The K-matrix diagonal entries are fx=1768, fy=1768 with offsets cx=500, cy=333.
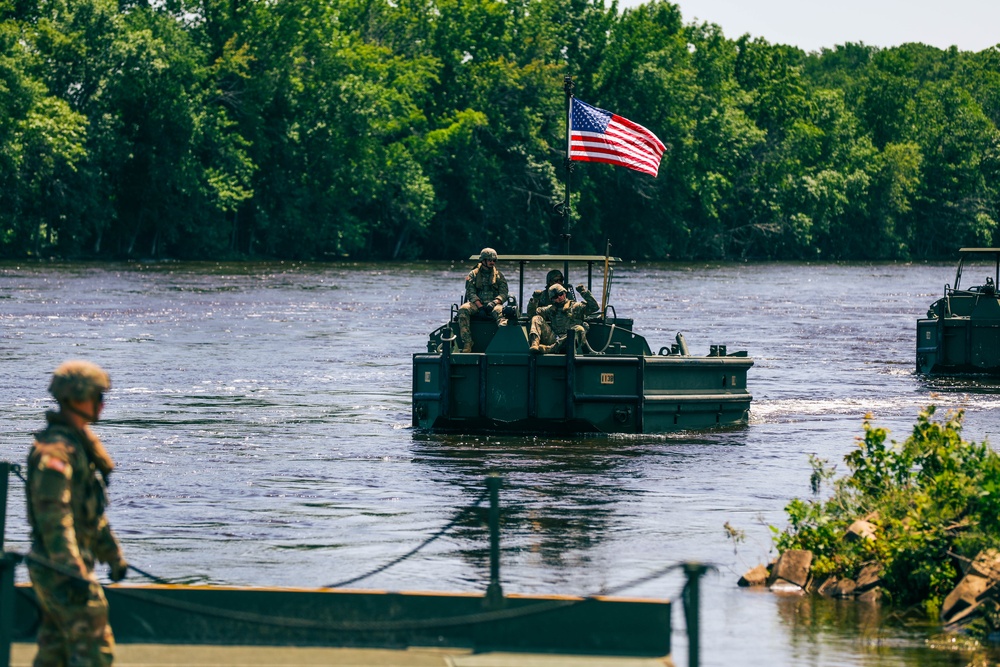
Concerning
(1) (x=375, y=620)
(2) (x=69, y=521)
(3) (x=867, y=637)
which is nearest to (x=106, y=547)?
(2) (x=69, y=521)

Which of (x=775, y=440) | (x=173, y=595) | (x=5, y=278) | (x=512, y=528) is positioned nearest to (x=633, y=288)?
(x=5, y=278)

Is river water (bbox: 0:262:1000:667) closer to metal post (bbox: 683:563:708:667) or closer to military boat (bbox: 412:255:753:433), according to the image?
military boat (bbox: 412:255:753:433)

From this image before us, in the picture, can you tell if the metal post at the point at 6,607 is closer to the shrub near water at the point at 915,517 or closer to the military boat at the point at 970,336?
the shrub near water at the point at 915,517

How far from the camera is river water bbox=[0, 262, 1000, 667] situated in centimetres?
1419

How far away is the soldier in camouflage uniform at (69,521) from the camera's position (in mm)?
8078

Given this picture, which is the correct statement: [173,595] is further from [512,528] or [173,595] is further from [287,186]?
[287,186]

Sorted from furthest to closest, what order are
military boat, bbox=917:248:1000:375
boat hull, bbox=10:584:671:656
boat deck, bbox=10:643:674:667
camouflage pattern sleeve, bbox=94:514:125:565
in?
1. military boat, bbox=917:248:1000:375
2. boat hull, bbox=10:584:671:656
3. boat deck, bbox=10:643:674:667
4. camouflage pattern sleeve, bbox=94:514:125:565

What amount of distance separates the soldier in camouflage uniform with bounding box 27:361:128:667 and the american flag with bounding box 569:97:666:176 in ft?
56.8

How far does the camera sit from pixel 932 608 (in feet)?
43.0

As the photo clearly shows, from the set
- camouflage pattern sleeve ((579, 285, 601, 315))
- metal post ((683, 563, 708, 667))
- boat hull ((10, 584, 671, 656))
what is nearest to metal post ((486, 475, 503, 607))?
boat hull ((10, 584, 671, 656))

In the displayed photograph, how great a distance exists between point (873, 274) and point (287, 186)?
98.6ft

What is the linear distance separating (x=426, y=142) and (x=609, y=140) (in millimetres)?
69363

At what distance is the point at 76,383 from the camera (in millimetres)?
8125

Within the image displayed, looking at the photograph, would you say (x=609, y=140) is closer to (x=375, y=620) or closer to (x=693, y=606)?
(x=375, y=620)
